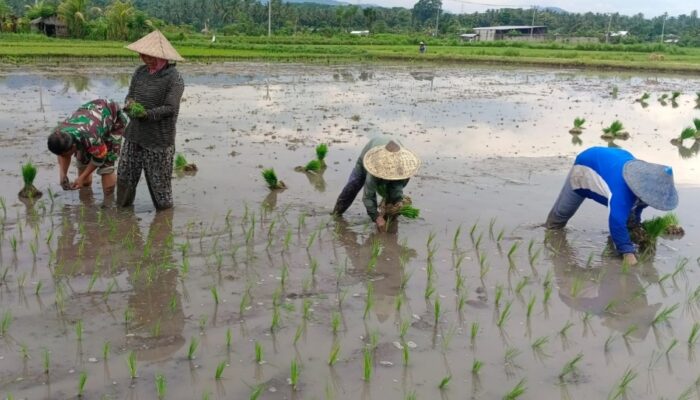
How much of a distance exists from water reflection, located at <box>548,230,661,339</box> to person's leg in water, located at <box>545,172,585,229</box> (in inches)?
17.5

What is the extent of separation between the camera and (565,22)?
82812mm

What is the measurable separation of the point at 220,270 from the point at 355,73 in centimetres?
1967

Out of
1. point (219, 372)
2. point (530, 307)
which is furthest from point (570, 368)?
point (219, 372)

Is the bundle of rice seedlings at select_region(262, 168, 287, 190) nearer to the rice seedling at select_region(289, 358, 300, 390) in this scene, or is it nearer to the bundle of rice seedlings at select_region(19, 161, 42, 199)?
the bundle of rice seedlings at select_region(19, 161, 42, 199)

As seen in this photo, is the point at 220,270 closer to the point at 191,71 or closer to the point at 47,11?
the point at 191,71

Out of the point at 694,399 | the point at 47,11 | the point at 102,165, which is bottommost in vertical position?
the point at 694,399

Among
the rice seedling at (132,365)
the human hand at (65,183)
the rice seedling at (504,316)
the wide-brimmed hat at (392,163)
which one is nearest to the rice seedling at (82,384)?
the rice seedling at (132,365)

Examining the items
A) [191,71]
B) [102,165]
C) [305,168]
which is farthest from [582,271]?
[191,71]

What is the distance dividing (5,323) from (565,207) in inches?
171

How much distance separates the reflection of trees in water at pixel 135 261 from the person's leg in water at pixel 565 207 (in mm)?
3270

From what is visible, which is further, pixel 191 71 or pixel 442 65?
pixel 442 65

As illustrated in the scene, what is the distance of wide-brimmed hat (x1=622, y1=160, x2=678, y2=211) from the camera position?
4824 millimetres

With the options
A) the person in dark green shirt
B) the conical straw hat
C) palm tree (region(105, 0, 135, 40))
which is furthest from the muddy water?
palm tree (region(105, 0, 135, 40))

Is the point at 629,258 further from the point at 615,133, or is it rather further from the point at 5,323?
the point at 615,133
